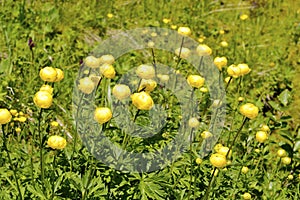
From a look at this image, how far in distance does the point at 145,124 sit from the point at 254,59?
1.93 metres

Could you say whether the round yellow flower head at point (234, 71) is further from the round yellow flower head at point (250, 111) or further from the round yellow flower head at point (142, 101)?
the round yellow flower head at point (142, 101)

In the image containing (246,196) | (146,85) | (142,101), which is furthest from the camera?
(246,196)

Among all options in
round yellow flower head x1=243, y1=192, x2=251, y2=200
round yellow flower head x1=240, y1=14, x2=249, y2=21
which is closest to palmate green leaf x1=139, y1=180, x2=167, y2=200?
round yellow flower head x1=243, y1=192, x2=251, y2=200

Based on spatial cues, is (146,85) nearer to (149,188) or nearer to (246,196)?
(149,188)

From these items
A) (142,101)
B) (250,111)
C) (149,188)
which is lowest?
(149,188)

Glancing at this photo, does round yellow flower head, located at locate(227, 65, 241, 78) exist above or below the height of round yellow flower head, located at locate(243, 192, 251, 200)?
above

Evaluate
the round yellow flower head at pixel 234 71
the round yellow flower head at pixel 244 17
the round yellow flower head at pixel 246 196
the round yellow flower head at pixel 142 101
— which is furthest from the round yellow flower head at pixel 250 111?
the round yellow flower head at pixel 244 17

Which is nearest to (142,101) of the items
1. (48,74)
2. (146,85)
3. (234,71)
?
(146,85)

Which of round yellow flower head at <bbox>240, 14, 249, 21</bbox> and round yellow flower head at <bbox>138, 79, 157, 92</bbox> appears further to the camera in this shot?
round yellow flower head at <bbox>240, 14, 249, 21</bbox>

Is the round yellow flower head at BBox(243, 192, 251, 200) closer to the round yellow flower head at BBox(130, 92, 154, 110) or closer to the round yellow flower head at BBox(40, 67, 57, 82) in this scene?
the round yellow flower head at BBox(130, 92, 154, 110)

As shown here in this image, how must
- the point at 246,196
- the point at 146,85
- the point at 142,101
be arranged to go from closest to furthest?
1. the point at 142,101
2. the point at 146,85
3. the point at 246,196

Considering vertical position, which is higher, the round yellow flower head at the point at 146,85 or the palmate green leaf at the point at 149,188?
the round yellow flower head at the point at 146,85

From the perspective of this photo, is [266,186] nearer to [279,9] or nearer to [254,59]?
[254,59]

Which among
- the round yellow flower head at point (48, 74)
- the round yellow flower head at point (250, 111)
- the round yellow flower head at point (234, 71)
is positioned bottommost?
the round yellow flower head at point (250, 111)
